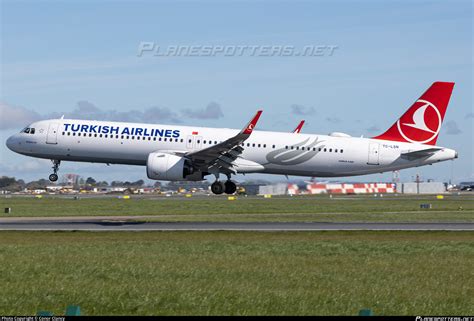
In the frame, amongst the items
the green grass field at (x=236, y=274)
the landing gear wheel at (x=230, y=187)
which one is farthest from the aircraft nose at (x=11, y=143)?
the green grass field at (x=236, y=274)

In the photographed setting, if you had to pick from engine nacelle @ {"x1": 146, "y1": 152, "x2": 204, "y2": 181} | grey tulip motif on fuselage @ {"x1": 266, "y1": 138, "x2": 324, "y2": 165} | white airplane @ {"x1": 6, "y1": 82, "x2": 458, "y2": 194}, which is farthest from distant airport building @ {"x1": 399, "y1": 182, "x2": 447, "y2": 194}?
engine nacelle @ {"x1": 146, "y1": 152, "x2": 204, "y2": 181}

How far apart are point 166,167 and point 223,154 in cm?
495

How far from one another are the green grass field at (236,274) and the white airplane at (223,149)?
718 inches

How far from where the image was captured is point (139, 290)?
75.4 ft

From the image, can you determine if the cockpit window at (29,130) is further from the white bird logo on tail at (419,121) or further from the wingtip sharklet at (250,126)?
the white bird logo on tail at (419,121)

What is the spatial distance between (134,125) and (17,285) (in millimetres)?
36081

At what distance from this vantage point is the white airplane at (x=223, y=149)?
192 ft

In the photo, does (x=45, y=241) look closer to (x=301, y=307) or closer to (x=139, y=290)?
(x=139, y=290)

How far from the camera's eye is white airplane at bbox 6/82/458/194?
192 ft

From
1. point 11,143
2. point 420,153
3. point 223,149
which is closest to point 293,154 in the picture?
point 223,149

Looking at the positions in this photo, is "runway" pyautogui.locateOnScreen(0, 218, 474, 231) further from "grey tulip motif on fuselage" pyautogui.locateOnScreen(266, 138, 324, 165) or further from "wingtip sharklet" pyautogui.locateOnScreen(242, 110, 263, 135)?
"grey tulip motif on fuselage" pyautogui.locateOnScreen(266, 138, 324, 165)

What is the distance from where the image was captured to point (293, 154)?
194 feet

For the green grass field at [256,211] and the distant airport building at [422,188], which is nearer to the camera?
the green grass field at [256,211]

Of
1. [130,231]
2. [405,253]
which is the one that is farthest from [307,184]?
[405,253]
